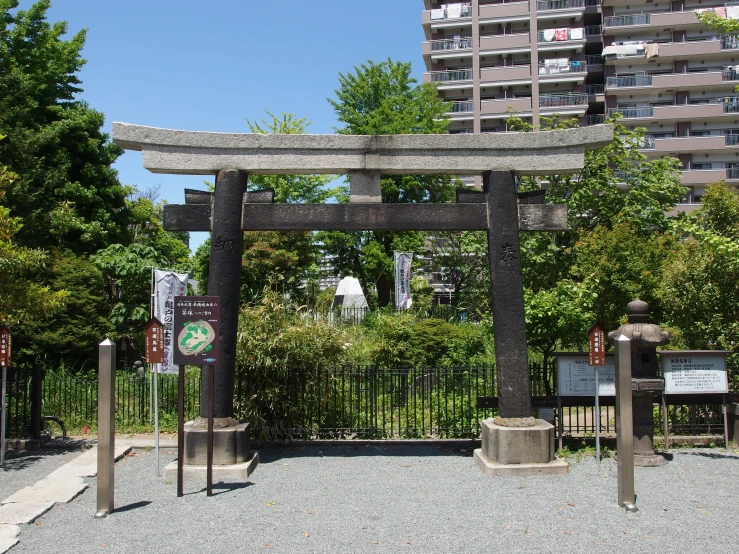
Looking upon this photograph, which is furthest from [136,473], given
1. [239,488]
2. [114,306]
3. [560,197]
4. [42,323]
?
[560,197]

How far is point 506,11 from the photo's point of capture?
45.8m

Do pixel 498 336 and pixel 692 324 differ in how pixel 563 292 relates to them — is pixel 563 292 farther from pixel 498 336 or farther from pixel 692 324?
pixel 498 336

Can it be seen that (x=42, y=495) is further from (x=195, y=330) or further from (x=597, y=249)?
(x=597, y=249)

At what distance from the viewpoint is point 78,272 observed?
15398mm

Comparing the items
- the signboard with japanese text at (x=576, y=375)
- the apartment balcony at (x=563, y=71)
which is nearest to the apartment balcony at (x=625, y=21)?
the apartment balcony at (x=563, y=71)

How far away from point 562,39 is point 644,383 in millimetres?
41789

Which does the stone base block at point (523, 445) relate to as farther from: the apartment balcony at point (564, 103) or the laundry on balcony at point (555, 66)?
the laundry on balcony at point (555, 66)

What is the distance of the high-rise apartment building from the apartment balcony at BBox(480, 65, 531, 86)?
74mm

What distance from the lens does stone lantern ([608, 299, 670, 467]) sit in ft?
28.2

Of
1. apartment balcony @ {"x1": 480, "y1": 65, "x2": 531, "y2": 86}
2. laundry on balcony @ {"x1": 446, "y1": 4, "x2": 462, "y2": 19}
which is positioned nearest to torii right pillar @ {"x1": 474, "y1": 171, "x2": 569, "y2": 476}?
apartment balcony @ {"x1": 480, "y1": 65, "x2": 531, "y2": 86}

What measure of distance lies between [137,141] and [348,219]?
307 centimetres

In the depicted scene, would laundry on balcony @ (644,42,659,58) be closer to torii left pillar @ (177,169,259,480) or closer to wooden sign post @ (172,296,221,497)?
torii left pillar @ (177,169,259,480)

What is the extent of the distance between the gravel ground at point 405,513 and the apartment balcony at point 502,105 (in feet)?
129

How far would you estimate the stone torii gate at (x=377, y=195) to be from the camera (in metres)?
8.52
